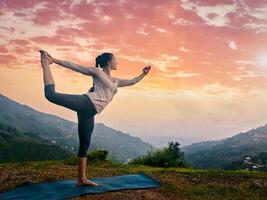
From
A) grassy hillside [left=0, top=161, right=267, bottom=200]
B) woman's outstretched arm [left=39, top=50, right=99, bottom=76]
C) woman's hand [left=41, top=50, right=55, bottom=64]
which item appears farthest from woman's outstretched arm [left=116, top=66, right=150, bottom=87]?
grassy hillside [left=0, top=161, right=267, bottom=200]

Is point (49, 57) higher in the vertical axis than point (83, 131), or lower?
higher

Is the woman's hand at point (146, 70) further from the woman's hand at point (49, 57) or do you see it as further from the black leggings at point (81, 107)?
the woman's hand at point (49, 57)

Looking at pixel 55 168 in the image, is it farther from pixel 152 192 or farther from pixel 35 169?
pixel 152 192

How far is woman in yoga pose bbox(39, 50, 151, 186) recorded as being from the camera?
907 cm

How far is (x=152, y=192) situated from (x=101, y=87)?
2898mm

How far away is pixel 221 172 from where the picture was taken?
1278 cm

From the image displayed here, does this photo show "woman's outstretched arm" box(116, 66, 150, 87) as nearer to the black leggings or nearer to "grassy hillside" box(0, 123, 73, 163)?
the black leggings

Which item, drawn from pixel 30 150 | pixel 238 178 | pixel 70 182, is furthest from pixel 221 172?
pixel 30 150

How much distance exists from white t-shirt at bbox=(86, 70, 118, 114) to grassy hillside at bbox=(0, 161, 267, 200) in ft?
6.95

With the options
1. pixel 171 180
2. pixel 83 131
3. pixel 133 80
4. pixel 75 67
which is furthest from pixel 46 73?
pixel 171 180

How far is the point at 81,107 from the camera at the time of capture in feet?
30.4

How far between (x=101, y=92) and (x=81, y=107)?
0.62m

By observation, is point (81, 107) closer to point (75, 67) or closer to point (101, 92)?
point (101, 92)

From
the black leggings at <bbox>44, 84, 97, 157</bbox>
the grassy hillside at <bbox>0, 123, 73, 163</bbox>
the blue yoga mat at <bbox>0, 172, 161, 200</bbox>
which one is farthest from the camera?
the grassy hillside at <bbox>0, 123, 73, 163</bbox>
